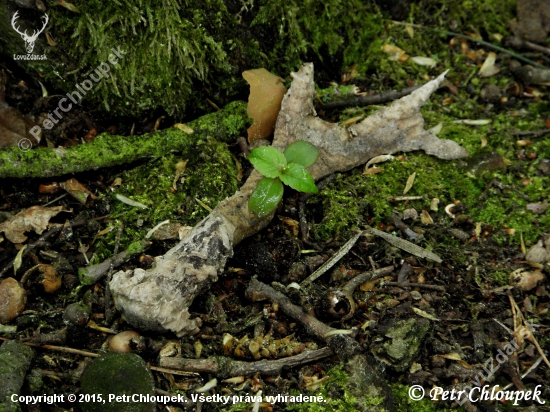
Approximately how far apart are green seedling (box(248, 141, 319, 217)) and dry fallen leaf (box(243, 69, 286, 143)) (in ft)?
1.57

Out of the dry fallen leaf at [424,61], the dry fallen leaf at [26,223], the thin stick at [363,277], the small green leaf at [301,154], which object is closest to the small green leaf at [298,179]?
the small green leaf at [301,154]

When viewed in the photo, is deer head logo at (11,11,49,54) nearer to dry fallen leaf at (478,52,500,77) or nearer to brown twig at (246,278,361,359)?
brown twig at (246,278,361,359)

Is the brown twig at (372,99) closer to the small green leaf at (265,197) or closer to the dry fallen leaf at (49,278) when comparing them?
the small green leaf at (265,197)

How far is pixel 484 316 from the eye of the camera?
280 centimetres

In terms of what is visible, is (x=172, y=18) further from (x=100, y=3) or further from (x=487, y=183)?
(x=487, y=183)

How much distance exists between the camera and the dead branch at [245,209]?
8.04ft

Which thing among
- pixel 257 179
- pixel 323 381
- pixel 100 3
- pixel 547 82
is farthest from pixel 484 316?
pixel 100 3

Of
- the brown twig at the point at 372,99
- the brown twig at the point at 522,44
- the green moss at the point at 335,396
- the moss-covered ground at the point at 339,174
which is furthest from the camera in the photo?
the brown twig at the point at 522,44

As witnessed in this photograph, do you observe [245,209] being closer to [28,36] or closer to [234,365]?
[234,365]

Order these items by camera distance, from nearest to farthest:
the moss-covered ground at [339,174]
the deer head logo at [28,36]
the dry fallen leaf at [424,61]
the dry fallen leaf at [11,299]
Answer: the dry fallen leaf at [11,299]
the moss-covered ground at [339,174]
the deer head logo at [28,36]
the dry fallen leaf at [424,61]

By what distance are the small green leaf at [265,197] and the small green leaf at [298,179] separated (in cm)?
7

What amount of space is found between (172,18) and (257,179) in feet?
4.16

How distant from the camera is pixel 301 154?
9.79 ft

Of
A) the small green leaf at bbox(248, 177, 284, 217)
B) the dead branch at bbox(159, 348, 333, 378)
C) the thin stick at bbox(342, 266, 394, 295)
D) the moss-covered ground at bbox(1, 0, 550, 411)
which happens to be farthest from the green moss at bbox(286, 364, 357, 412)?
the small green leaf at bbox(248, 177, 284, 217)
